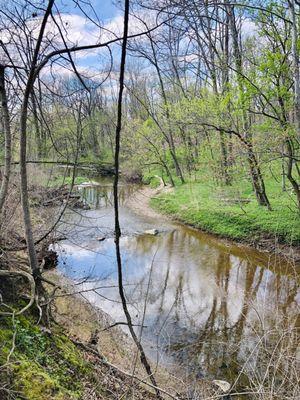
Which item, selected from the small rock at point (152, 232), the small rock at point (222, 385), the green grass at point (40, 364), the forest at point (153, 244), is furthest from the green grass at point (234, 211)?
the green grass at point (40, 364)

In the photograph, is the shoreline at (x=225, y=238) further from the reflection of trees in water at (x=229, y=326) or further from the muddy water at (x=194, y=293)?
the reflection of trees in water at (x=229, y=326)

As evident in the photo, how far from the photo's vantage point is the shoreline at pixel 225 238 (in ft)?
30.3

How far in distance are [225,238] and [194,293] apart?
4.08 m

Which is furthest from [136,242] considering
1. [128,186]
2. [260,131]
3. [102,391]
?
[128,186]

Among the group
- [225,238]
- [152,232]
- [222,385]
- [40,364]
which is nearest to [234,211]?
[225,238]

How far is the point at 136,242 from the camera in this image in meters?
11.2

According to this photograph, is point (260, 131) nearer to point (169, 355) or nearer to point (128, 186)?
point (169, 355)

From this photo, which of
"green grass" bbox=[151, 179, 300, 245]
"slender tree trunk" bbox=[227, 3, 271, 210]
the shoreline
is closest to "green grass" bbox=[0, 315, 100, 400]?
the shoreline

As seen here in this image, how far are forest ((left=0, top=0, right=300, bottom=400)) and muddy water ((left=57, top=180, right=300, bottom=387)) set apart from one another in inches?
1.6

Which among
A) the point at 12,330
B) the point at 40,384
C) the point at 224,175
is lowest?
the point at 40,384

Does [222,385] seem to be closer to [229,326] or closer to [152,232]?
[229,326]

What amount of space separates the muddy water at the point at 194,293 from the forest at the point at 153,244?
4cm

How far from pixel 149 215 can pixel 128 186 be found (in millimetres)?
8016

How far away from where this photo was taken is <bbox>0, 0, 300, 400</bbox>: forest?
2.72 meters
